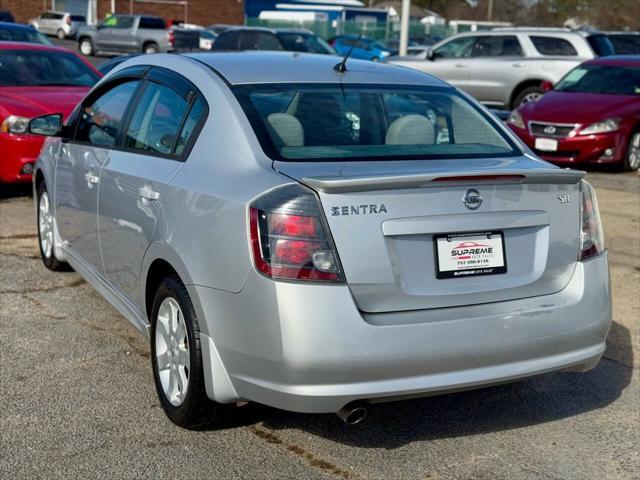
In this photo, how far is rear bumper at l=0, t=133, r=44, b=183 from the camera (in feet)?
28.7

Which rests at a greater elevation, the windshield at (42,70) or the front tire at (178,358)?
the windshield at (42,70)

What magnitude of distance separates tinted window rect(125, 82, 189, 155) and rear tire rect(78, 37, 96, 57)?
121ft

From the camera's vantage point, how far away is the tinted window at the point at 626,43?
20531 millimetres

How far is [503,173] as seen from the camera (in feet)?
12.2

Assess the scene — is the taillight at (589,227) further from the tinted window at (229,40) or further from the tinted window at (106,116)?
the tinted window at (229,40)

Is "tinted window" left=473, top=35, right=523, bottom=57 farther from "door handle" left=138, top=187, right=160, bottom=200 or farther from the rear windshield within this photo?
"door handle" left=138, top=187, right=160, bottom=200

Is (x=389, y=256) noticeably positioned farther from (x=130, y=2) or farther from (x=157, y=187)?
(x=130, y=2)

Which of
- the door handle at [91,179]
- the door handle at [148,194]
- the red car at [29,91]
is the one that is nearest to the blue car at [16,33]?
the red car at [29,91]

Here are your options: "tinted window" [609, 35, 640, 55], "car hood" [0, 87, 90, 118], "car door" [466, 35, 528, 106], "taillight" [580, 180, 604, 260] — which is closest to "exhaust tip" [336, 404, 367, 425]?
"taillight" [580, 180, 604, 260]

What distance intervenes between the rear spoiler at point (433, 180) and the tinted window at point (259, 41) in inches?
811

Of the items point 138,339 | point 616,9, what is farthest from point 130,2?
point 138,339

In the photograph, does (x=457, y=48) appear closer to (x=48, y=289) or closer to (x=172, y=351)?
(x=48, y=289)

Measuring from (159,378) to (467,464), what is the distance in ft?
4.73

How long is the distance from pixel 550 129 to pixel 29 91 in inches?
265
